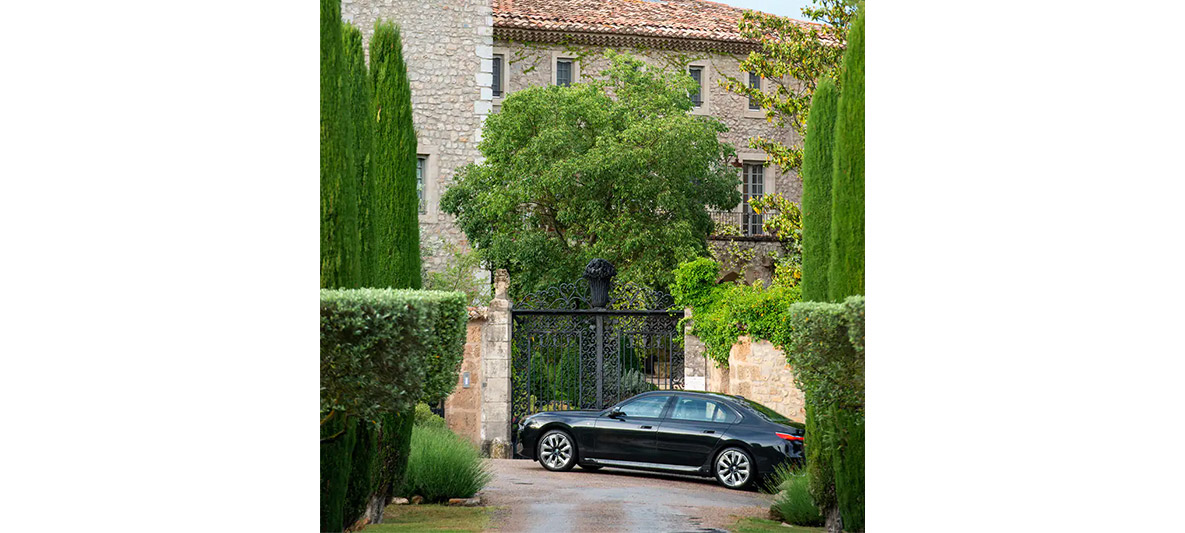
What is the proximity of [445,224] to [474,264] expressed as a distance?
220 centimetres

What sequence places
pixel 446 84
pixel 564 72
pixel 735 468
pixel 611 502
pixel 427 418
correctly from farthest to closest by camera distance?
pixel 564 72 < pixel 446 84 < pixel 427 418 < pixel 735 468 < pixel 611 502

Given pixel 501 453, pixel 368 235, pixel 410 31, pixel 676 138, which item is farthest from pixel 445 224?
pixel 368 235

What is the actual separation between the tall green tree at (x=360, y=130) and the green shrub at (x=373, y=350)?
116cm

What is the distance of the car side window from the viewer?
12766mm

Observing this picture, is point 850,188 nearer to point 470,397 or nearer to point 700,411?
point 700,411

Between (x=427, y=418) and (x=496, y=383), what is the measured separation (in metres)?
1.20

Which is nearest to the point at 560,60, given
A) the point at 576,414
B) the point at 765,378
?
the point at 765,378

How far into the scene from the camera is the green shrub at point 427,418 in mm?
14430

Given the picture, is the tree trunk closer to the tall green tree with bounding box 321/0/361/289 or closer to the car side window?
the tall green tree with bounding box 321/0/361/289

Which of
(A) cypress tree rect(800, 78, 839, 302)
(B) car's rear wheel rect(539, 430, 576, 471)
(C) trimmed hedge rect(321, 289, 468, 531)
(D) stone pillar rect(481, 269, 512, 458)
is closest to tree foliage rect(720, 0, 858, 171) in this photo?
(D) stone pillar rect(481, 269, 512, 458)

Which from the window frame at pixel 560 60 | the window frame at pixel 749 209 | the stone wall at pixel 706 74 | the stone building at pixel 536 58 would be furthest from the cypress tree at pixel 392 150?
the window frame at pixel 749 209

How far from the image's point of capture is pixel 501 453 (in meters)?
15.6

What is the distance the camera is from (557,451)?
43.7 ft
